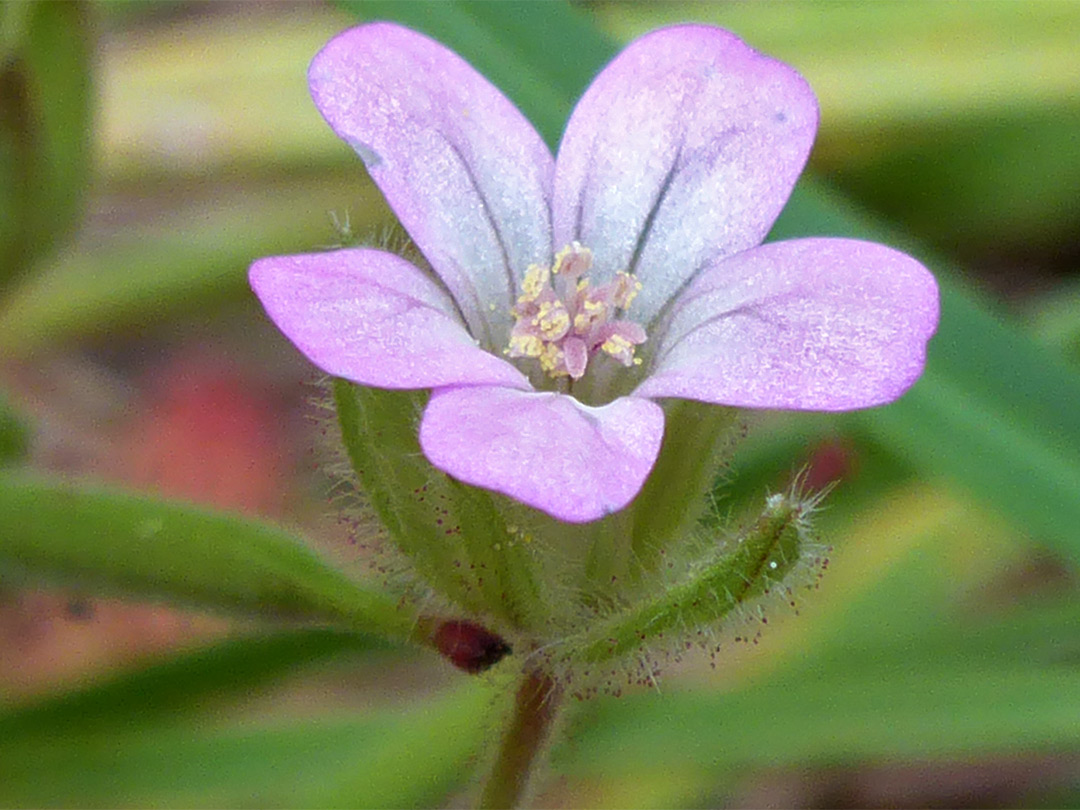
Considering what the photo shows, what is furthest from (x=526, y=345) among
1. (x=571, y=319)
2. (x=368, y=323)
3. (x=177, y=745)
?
(x=177, y=745)

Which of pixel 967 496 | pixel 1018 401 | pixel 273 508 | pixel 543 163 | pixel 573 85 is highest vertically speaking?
pixel 543 163

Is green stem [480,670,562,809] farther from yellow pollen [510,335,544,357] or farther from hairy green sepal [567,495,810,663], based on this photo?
yellow pollen [510,335,544,357]

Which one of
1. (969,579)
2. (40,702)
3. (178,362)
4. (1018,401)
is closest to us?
(1018,401)

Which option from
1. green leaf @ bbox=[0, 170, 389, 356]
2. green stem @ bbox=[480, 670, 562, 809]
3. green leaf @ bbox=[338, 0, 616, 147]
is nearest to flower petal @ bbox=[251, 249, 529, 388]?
green stem @ bbox=[480, 670, 562, 809]

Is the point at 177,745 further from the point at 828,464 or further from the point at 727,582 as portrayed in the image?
the point at 727,582

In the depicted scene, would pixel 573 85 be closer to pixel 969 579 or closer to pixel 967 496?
pixel 967 496

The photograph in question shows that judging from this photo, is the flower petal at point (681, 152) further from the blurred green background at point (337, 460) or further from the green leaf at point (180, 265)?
the green leaf at point (180, 265)

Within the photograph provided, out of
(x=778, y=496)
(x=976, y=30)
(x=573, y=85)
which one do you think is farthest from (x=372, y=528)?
(x=976, y=30)
